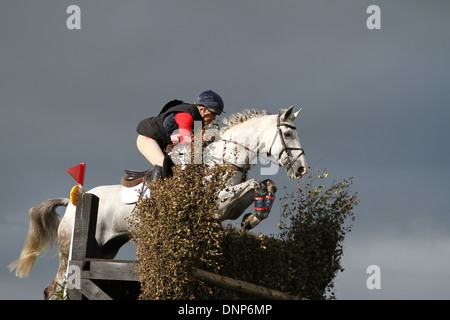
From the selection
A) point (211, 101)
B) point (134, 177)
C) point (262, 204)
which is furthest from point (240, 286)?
point (211, 101)

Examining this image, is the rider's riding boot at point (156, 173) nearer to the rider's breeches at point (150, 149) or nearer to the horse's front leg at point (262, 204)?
the rider's breeches at point (150, 149)

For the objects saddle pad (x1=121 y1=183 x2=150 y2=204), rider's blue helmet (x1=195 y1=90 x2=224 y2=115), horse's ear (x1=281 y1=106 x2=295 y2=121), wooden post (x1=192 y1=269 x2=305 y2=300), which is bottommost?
wooden post (x1=192 y1=269 x2=305 y2=300)

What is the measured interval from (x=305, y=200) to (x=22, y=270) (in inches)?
192

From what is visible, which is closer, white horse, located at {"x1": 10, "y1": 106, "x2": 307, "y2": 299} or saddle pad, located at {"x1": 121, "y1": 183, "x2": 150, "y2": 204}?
white horse, located at {"x1": 10, "y1": 106, "x2": 307, "y2": 299}

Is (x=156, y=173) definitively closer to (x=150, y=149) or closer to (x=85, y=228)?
(x=150, y=149)

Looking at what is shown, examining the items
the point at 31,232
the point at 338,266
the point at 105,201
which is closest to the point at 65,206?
the point at 31,232

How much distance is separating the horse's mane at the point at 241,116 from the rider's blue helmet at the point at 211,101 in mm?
221

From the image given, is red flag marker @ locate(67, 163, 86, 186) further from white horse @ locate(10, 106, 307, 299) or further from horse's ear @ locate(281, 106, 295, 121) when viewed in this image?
horse's ear @ locate(281, 106, 295, 121)

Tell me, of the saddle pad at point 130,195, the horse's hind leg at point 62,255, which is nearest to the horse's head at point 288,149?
the saddle pad at point 130,195

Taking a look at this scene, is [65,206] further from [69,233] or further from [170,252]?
[170,252]

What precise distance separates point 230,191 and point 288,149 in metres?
1.10

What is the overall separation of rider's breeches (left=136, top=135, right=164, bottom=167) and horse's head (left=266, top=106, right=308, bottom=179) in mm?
1583

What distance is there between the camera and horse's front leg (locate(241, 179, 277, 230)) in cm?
808

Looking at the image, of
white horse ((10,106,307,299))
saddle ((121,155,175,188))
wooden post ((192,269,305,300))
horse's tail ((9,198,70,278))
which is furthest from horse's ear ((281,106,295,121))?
horse's tail ((9,198,70,278))
